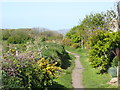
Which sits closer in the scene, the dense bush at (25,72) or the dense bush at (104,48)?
the dense bush at (25,72)

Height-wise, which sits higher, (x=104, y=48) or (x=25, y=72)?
(x=104, y=48)

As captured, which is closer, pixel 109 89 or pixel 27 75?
pixel 27 75

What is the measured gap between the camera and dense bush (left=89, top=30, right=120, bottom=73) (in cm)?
1222

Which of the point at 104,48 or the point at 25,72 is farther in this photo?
the point at 104,48

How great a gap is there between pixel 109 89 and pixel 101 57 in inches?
145

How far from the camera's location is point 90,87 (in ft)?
31.4

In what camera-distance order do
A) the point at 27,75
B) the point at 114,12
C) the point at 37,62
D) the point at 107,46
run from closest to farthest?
the point at 27,75 → the point at 37,62 → the point at 107,46 → the point at 114,12

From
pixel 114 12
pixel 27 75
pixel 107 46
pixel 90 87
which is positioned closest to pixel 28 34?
pixel 114 12

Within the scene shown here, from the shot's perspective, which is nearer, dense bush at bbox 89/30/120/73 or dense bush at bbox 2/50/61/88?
dense bush at bbox 2/50/61/88

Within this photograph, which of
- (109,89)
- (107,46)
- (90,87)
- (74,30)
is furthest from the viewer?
(74,30)

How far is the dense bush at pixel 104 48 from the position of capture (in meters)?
12.2

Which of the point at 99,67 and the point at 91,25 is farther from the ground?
the point at 91,25

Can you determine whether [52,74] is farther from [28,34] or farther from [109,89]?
[28,34]

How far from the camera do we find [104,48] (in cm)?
1232
